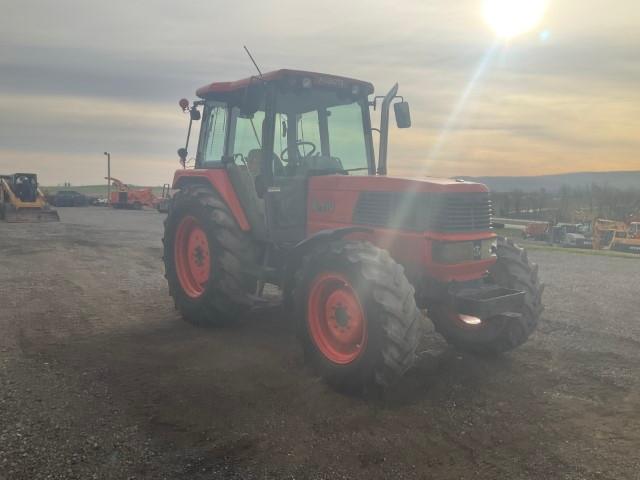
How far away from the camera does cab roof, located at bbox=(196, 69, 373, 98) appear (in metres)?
5.96

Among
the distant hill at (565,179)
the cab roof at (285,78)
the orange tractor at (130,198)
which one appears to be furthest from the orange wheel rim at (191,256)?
the distant hill at (565,179)

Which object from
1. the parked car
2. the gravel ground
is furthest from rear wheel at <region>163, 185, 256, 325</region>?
the parked car

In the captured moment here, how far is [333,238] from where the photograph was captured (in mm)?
5152

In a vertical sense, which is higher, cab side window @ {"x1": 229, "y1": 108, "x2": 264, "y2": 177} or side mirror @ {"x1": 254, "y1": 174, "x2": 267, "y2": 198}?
cab side window @ {"x1": 229, "y1": 108, "x2": 264, "y2": 177}

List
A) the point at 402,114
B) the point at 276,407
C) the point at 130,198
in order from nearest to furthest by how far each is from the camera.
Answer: the point at 276,407, the point at 402,114, the point at 130,198

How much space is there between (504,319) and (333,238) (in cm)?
204

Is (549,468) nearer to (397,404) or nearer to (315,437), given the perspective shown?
(397,404)

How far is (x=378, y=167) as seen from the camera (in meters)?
6.62

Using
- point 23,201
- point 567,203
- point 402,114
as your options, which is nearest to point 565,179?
point 567,203

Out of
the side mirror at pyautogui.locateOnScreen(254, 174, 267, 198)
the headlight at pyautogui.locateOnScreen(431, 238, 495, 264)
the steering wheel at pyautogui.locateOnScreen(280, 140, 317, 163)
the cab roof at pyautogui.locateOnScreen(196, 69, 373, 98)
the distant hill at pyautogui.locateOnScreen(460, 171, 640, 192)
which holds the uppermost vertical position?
the distant hill at pyautogui.locateOnScreen(460, 171, 640, 192)

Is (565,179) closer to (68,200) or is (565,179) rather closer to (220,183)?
(68,200)

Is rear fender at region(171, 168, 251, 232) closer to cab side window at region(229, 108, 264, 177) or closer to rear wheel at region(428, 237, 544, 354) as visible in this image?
cab side window at region(229, 108, 264, 177)

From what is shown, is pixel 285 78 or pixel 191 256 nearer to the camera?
pixel 285 78

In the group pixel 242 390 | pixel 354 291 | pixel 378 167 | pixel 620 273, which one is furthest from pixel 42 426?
pixel 620 273
